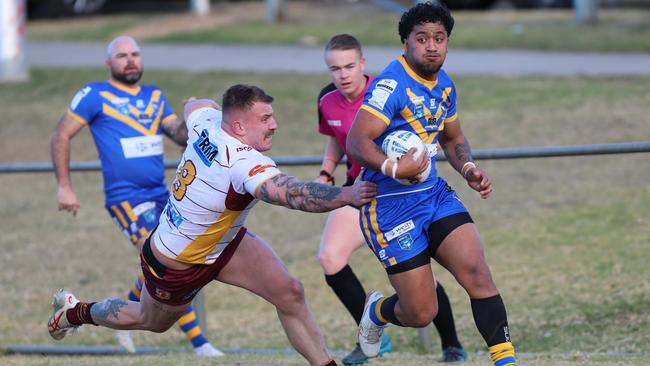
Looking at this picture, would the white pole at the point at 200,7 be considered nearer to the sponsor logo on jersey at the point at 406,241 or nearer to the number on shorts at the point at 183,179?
the number on shorts at the point at 183,179

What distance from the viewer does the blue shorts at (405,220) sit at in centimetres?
647

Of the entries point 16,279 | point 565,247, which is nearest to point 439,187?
point 565,247

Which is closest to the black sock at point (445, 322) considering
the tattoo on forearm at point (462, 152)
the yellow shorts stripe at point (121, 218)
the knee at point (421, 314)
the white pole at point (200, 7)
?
the knee at point (421, 314)

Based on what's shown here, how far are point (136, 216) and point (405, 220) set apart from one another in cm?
309

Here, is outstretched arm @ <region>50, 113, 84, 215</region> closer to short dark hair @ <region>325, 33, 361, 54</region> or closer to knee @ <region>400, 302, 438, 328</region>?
short dark hair @ <region>325, 33, 361, 54</region>

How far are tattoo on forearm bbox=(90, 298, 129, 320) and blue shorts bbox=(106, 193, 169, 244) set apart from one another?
146 centimetres

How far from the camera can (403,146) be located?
6.02 meters

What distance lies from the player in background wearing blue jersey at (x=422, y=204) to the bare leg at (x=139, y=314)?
1355mm

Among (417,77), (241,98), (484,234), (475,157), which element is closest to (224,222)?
(241,98)

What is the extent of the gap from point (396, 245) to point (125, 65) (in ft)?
11.5

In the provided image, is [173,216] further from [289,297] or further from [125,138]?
[125,138]

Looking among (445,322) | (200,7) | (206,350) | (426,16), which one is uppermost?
(426,16)

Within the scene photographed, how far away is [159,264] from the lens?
6.69m

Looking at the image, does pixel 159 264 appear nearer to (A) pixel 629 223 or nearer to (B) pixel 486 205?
(A) pixel 629 223
